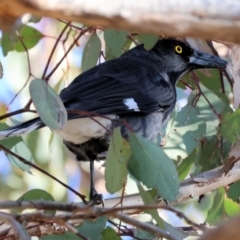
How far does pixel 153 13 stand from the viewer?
0.75m

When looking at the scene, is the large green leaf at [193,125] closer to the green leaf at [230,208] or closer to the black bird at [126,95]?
the black bird at [126,95]

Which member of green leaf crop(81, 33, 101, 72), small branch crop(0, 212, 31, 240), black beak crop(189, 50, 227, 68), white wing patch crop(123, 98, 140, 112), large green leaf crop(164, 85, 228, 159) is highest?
black beak crop(189, 50, 227, 68)

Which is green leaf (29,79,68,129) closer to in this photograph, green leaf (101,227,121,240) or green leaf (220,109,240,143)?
green leaf (101,227,121,240)

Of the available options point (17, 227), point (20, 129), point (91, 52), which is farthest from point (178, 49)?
point (17, 227)

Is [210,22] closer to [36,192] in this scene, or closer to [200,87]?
[36,192]

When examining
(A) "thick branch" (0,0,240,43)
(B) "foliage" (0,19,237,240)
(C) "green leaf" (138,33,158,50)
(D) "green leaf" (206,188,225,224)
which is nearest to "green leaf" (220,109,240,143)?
(B) "foliage" (0,19,237,240)

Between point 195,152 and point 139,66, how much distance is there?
1.94 feet

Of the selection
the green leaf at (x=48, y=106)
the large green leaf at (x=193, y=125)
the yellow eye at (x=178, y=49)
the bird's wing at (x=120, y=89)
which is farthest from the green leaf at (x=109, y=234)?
the yellow eye at (x=178, y=49)

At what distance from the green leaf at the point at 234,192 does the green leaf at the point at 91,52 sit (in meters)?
0.64

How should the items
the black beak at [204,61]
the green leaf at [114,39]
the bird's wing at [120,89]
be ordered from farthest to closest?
the black beak at [204,61] → the bird's wing at [120,89] → the green leaf at [114,39]

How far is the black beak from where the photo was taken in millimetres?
2605

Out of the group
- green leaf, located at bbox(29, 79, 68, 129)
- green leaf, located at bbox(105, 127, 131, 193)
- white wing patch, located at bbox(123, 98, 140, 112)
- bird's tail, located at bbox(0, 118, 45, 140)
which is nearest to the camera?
green leaf, located at bbox(29, 79, 68, 129)

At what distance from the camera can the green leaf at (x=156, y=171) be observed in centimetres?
158

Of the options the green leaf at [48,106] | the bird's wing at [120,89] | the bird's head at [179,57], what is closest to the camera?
the green leaf at [48,106]
